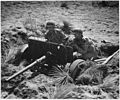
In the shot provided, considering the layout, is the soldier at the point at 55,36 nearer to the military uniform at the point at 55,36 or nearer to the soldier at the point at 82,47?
the military uniform at the point at 55,36

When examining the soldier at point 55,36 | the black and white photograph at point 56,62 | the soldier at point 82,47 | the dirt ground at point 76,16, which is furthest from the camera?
the dirt ground at point 76,16

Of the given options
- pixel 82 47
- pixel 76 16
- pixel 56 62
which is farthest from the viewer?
pixel 76 16

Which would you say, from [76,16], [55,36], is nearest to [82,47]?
[55,36]

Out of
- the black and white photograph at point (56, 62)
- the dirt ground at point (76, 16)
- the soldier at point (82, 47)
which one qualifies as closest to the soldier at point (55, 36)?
the black and white photograph at point (56, 62)

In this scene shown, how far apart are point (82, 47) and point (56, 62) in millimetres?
767

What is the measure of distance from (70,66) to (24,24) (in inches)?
140

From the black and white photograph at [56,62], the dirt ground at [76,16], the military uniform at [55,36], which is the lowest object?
the black and white photograph at [56,62]

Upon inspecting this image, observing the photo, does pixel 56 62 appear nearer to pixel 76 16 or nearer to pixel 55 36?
pixel 55 36

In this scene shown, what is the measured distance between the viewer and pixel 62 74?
5008 millimetres

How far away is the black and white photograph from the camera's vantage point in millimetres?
4535

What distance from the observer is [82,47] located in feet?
18.8

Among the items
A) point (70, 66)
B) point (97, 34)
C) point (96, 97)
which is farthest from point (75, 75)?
point (97, 34)

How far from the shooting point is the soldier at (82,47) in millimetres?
5605

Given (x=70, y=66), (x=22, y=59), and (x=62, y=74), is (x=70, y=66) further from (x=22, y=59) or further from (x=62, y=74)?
(x=22, y=59)
